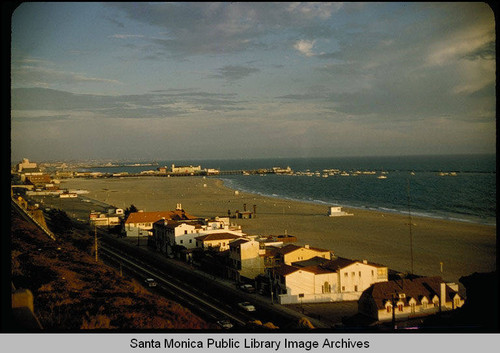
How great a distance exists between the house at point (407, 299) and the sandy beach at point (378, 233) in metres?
2.49

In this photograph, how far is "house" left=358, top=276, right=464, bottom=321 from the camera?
7410mm

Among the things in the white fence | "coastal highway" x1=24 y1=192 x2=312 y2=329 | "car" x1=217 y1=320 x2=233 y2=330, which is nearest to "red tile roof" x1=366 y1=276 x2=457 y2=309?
the white fence

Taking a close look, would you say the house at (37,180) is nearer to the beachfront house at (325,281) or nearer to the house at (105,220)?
the house at (105,220)

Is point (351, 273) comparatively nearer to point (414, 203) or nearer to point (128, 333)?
point (128, 333)

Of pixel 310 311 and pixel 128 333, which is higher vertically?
pixel 128 333

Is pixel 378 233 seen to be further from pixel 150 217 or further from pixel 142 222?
pixel 142 222

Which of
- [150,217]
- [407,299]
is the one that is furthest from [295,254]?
[150,217]

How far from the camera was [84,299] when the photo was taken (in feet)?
18.1

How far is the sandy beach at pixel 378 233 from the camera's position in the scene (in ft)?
38.7

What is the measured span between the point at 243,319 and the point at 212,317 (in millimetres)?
516

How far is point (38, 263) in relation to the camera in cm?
721

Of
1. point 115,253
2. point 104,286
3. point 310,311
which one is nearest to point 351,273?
point 310,311

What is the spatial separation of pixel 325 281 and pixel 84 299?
4.93 m

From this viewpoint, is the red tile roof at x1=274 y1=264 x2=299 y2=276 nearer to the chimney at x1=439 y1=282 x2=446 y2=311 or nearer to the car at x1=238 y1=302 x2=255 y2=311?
the car at x1=238 y1=302 x2=255 y2=311
